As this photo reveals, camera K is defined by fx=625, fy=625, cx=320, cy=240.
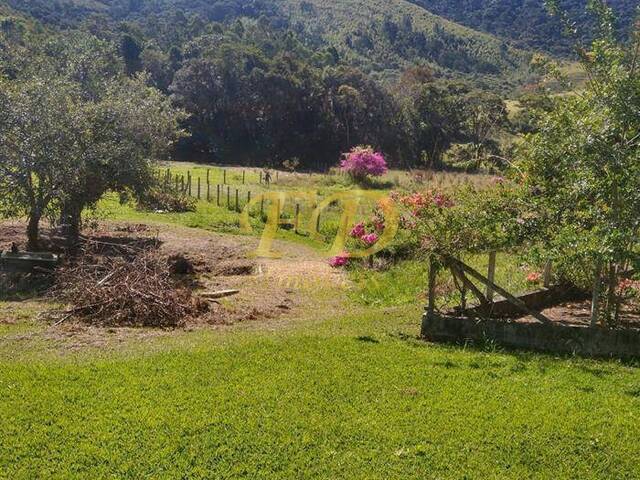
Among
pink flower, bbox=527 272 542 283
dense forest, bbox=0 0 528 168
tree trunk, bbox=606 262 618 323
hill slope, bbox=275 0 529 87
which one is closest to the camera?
tree trunk, bbox=606 262 618 323

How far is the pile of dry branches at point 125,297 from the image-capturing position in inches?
397

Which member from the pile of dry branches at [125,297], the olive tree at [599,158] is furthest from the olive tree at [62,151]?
the olive tree at [599,158]

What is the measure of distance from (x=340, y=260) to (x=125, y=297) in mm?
6411

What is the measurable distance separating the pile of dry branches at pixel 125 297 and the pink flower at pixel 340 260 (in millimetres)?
5161

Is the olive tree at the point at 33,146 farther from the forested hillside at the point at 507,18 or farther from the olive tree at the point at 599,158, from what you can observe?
the forested hillside at the point at 507,18

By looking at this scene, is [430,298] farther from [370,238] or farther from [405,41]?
[405,41]

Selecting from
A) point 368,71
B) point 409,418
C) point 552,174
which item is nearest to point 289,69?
point 368,71

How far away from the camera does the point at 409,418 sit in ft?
20.8

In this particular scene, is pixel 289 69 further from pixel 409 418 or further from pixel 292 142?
pixel 409 418

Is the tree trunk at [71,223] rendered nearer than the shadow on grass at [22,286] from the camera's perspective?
No

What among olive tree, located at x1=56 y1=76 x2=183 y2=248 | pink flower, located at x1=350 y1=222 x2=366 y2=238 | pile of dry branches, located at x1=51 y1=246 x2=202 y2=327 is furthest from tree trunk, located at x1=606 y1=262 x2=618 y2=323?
olive tree, located at x1=56 y1=76 x2=183 y2=248

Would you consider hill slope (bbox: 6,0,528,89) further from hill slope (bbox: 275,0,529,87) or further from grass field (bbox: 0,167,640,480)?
grass field (bbox: 0,167,640,480)

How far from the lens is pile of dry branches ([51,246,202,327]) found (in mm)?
10086

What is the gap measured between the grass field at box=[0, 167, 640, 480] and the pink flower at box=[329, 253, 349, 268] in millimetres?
6336
